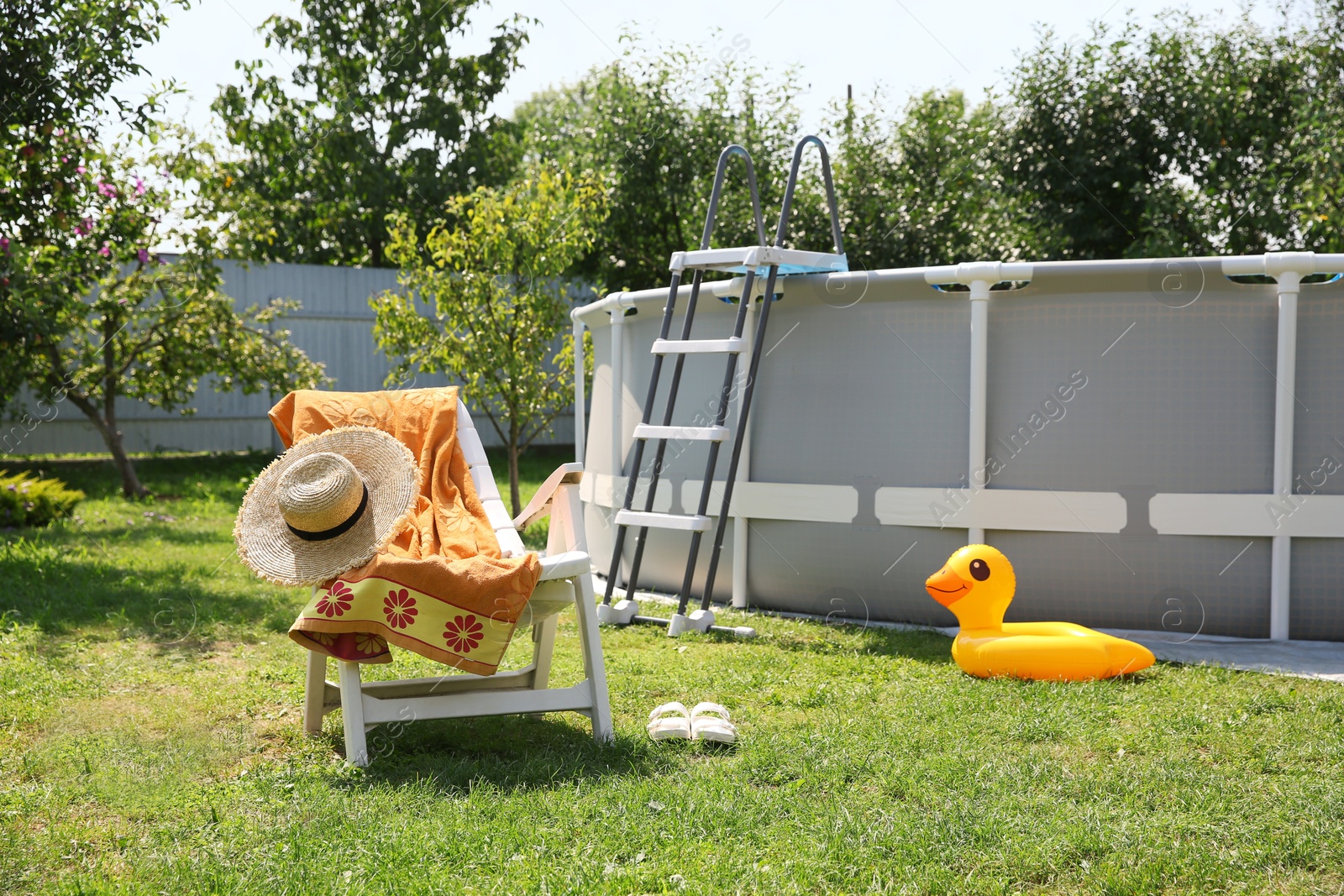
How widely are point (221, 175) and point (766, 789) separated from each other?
9.16 m

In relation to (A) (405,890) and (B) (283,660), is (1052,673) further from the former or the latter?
(B) (283,660)

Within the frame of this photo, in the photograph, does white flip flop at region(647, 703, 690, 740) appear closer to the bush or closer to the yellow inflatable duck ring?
the yellow inflatable duck ring

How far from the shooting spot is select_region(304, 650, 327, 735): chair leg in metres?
3.78

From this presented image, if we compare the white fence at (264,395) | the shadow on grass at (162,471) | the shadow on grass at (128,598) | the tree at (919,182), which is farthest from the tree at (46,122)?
the tree at (919,182)

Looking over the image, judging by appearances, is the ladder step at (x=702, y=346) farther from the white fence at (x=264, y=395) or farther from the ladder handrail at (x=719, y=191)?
the white fence at (x=264, y=395)

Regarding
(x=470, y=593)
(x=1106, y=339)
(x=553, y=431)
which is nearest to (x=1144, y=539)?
(x=1106, y=339)

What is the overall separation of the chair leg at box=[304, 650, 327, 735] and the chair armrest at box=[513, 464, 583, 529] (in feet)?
2.72

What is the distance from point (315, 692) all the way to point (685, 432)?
2482 mm

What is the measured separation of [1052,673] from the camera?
4.45m

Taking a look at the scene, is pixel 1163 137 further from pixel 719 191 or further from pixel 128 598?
pixel 128 598

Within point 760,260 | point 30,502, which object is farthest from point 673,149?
point 760,260

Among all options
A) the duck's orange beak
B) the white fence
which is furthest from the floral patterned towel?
the white fence

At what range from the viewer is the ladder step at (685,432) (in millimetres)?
5605

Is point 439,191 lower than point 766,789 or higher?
higher
